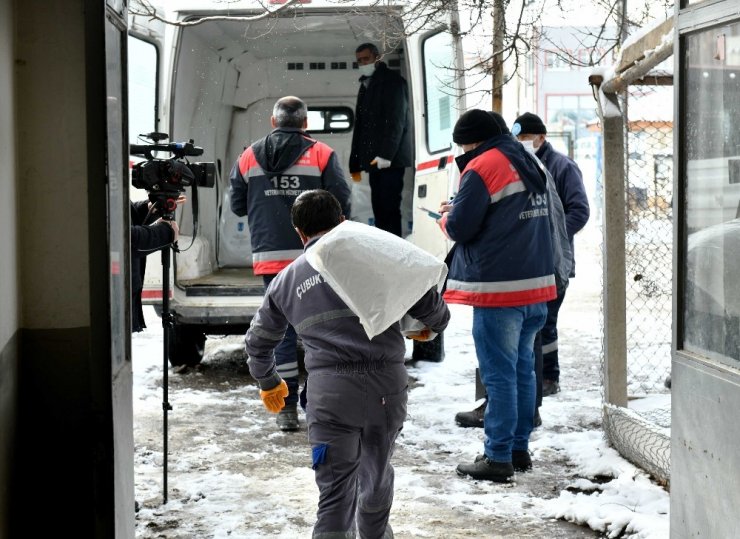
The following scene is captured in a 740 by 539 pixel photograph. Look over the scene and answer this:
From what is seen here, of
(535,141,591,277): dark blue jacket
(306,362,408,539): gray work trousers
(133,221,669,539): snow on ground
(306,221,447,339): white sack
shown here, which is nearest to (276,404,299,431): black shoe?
(133,221,669,539): snow on ground

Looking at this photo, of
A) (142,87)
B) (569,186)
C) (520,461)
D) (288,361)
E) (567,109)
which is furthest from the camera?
(567,109)

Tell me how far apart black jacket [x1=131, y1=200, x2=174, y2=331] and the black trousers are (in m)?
3.41

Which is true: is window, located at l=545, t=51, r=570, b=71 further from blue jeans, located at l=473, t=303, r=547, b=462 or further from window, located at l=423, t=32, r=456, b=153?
blue jeans, located at l=473, t=303, r=547, b=462

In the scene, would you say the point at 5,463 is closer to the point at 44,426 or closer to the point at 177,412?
the point at 44,426

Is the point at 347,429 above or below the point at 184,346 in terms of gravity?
above

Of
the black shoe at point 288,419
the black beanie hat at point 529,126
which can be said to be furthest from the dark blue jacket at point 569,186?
the black shoe at point 288,419

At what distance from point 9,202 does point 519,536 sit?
247cm

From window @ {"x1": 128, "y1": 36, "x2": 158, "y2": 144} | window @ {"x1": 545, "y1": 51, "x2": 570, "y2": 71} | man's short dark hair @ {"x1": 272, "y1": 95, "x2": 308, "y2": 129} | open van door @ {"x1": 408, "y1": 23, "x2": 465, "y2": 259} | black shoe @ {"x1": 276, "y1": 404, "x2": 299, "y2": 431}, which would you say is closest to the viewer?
black shoe @ {"x1": 276, "y1": 404, "x2": 299, "y2": 431}

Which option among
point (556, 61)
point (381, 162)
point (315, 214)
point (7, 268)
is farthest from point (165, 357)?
point (556, 61)

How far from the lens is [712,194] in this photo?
347 cm

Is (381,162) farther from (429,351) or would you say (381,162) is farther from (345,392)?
(345,392)

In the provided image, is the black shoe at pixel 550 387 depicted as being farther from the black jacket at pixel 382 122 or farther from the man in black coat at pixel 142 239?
the man in black coat at pixel 142 239

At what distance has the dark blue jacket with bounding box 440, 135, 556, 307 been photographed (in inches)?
198

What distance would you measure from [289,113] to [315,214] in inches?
107
